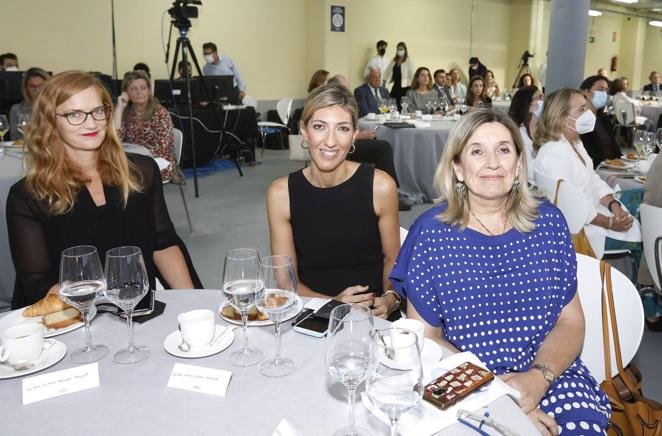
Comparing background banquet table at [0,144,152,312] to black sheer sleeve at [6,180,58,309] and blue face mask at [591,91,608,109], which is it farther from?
blue face mask at [591,91,608,109]

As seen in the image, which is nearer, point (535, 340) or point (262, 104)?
point (535, 340)

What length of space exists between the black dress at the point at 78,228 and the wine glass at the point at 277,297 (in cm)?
89

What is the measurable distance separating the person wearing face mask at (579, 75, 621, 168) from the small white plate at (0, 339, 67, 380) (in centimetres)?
537

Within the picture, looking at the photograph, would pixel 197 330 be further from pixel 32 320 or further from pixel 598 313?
pixel 598 313

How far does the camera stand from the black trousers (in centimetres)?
566

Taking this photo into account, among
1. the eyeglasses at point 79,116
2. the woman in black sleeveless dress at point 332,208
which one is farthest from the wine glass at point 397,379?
the eyeglasses at point 79,116

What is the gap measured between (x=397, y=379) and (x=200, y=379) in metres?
0.43

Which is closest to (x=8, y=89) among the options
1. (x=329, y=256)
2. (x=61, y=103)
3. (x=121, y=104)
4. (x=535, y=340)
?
(x=121, y=104)

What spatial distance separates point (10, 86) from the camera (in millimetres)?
5902

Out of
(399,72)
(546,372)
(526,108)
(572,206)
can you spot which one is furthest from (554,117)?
(399,72)

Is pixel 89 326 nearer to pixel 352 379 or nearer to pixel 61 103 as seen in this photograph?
pixel 352 379

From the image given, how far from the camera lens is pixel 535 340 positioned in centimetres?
151

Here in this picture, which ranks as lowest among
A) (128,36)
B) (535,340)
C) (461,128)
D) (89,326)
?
(535,340)

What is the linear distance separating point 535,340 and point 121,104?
4423 millimetres
